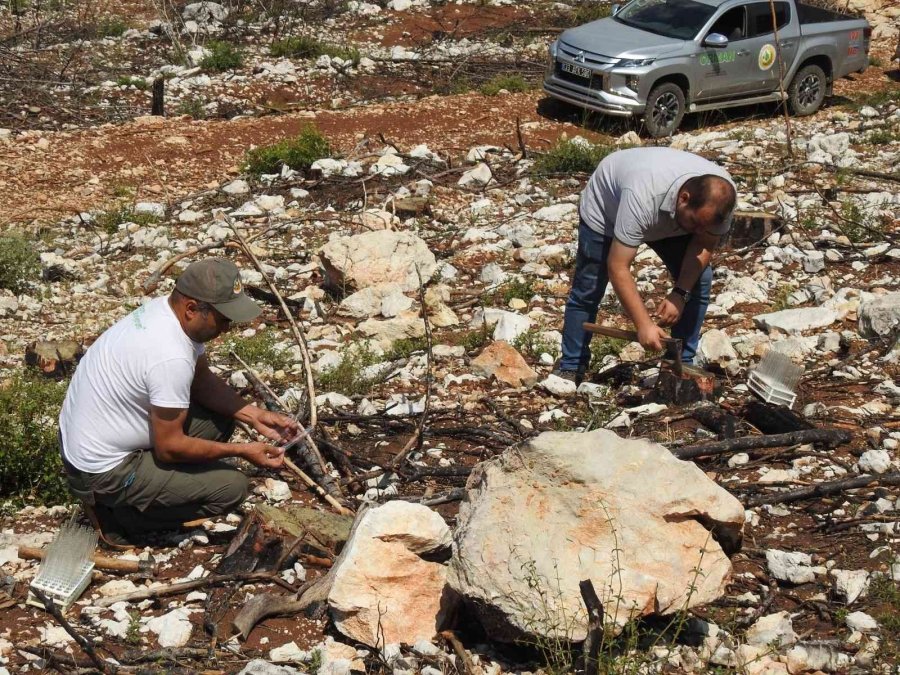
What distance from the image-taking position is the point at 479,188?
975 centimetres

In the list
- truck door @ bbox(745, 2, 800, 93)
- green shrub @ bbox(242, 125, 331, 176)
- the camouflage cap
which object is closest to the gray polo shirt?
the camouflage cap

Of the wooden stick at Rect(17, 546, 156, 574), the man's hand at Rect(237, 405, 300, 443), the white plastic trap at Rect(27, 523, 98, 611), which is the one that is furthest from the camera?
the man's hand at Rect(237, 405, 300, 443)

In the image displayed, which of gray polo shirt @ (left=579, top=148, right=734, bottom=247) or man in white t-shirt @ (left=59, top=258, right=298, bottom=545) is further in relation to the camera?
gray polo shirt @ (left=579, top=148, right=734, bottom=247)

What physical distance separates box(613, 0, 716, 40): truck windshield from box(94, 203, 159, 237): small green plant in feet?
20.3

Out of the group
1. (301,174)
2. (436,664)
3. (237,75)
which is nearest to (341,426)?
(436,664)

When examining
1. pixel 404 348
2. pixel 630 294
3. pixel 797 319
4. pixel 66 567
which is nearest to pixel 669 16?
pixel 797 319

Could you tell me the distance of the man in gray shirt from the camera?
4699 millimetres

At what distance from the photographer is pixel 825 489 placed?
14.3 feet

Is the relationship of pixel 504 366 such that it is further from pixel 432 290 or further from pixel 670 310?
pixel 432 290

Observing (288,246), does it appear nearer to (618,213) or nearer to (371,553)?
(618,213)

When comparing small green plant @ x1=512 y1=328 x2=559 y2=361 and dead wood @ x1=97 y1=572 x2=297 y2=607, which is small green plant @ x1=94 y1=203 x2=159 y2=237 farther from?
dead wood @ x1=97 y1=572 x2=297 y2=607

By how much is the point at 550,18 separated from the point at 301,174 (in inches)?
368

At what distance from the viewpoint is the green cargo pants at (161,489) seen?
4.14 meters

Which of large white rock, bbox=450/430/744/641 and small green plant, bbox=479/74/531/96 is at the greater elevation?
large white rock, bbox=450/430/744/641
